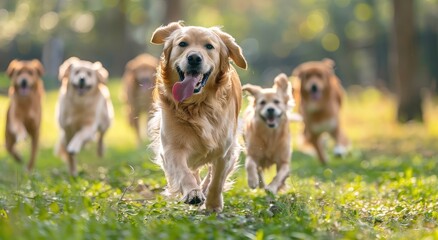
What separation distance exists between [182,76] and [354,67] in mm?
49548

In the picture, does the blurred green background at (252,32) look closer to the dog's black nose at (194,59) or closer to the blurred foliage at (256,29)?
the blurred foliage at (256,29)

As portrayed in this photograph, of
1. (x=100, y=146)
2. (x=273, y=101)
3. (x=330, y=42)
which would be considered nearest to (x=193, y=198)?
(x=273, y=101)

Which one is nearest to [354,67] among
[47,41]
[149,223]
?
[47,41]

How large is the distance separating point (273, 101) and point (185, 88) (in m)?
2.70

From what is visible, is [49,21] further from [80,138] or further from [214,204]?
[214,204]

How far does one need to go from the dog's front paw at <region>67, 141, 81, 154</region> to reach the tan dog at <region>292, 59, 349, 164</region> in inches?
162

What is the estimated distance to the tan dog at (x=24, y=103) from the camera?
37.8ft

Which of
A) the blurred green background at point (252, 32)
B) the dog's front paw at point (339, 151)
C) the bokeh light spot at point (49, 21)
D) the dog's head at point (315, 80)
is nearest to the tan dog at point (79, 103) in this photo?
the dog's head at point (315, 80)

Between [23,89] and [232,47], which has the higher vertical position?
[232,47]

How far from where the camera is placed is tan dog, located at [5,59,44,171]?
37.8 feet

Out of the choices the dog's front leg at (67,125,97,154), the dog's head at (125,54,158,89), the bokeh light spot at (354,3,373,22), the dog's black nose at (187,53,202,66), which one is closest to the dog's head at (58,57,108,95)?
the dog's front leg at (67,125,97,154)

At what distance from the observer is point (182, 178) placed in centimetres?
600

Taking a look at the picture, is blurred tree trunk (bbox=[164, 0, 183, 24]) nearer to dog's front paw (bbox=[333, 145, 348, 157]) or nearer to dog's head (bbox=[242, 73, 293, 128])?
dog's front paw (bbox=[333, 145, 348, 157])

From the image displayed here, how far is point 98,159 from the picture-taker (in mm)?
12500
